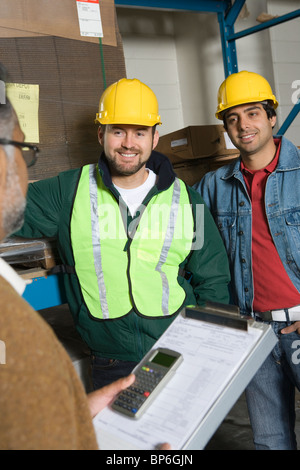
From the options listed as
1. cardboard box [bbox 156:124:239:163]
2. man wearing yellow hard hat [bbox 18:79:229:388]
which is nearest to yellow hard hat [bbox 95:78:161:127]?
man wearing yellow hard hat [bbox 18:79:229:388]

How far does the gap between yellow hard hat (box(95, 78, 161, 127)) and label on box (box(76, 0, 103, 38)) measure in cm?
40

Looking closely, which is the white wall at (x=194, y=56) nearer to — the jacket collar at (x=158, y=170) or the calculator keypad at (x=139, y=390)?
the jacket collar at (x=158, y=170)

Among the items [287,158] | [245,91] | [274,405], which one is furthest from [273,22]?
[274,405]

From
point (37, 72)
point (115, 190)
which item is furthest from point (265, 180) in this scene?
point (37, 72)

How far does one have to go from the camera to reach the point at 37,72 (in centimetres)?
223

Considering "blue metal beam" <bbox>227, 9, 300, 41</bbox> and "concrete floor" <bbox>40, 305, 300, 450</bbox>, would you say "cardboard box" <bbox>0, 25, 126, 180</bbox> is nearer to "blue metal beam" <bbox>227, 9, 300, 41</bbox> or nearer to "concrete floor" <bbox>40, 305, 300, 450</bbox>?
"concrete floor" <bbox>40, 305, 300, 450</bbox>

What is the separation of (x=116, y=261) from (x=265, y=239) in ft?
2.34

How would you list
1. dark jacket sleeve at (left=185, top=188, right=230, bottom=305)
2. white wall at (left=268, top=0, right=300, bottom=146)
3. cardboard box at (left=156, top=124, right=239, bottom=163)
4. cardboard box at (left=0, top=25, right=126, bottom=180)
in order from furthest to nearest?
white wall at (left=268, top=0, right=300, bottom=146) < cardboard box at (left=156, top=124, right=239, bottom=163) < cardboard box at (left=0, top=25, right=126, bottom=180) < dark jacket sleeve at (left=185, top=188, right=230, bottom=305)

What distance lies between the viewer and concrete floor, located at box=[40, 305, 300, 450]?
2.34 metres

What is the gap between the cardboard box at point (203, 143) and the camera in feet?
10.2

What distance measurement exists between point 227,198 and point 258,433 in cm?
115

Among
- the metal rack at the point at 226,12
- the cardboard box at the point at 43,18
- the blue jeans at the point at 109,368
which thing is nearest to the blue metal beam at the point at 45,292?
the blue jeans at the point at 109,368

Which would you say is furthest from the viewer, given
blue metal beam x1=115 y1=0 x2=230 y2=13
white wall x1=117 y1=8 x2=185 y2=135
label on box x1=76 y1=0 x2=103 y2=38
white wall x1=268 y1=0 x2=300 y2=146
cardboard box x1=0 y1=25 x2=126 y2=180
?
white wall x1=117 y1=8 x2=185 y2=135

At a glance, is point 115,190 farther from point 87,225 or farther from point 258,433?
point 258,433
